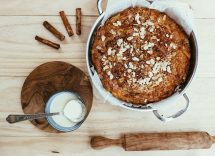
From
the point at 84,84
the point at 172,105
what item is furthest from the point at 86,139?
the point at 172,105

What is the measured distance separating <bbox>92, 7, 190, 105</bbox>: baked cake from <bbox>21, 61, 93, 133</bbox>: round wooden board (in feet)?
0.38

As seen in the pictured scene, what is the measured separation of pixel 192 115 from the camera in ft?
4.11

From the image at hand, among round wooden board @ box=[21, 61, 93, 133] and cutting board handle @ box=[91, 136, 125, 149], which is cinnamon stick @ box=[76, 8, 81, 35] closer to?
round wooden board @ box=[21, 61, 93, 133]

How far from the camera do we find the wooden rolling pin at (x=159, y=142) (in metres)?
1.20

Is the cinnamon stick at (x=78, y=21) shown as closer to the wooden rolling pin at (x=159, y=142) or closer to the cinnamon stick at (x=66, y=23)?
the cinnamon stick at (x=66, y=23)

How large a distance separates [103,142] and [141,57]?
0.29 metres

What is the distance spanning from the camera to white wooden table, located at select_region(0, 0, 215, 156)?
4.08 feet

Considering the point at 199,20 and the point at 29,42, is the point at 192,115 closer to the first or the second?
the point at 199,20

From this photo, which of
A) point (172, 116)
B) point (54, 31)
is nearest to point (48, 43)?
point (54, 31)

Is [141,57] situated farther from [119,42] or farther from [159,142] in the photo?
[159,142]

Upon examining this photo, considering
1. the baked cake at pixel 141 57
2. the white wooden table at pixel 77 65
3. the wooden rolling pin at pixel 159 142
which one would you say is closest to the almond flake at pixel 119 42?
the baked cake at pixel 141 57

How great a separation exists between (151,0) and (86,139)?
466 mm

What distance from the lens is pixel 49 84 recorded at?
4.09ft

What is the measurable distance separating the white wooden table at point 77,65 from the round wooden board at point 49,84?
0.07ft
